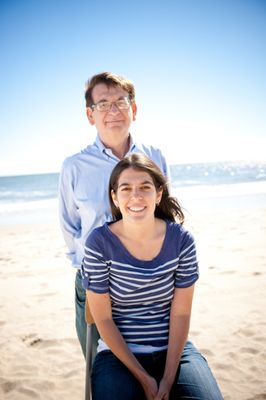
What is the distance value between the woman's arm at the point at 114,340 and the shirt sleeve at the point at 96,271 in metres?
0.05

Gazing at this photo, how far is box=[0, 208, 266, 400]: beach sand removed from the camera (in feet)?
10.9

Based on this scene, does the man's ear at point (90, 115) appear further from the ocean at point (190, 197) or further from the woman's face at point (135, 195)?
the ocean at point (190, 197)

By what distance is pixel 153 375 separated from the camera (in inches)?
75.1

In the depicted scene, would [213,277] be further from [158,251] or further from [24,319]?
[158,251]

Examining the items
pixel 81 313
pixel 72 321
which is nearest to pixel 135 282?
pixel 81 313

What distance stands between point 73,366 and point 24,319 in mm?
1546

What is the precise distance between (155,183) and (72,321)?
131 inches

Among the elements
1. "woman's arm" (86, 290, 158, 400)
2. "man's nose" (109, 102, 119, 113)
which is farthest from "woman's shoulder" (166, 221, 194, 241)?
"man's nose" (109, 102, 119, 113)

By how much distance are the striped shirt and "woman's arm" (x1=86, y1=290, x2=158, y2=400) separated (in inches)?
2.3

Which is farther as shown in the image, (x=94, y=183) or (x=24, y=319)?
(x=24, y=319)

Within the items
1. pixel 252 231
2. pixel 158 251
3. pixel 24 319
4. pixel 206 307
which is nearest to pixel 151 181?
pixel 158 251

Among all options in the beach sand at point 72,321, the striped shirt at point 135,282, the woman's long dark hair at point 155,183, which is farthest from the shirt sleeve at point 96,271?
the beach sand at point 72,321

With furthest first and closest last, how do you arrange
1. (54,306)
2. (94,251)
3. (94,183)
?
(54,306) → (94,183) → (94,251)

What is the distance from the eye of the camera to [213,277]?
6027 mm
